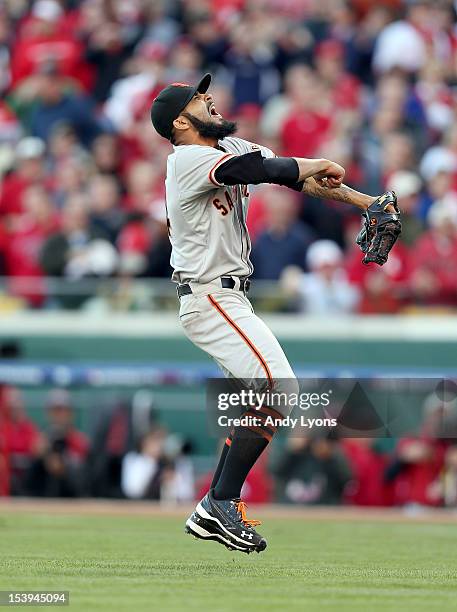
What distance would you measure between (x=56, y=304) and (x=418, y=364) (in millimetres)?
3586

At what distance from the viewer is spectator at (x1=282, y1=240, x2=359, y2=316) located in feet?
44.9

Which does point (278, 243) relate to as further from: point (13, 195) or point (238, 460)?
point (238, 460)

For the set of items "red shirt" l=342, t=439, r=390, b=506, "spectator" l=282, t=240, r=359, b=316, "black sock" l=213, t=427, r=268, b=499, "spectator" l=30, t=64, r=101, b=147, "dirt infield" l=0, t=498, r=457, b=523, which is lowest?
"dirt infield" l=0, t=498, r=457, b=523

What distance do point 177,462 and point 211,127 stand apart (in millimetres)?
7059

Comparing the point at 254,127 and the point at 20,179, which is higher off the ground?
the point at 254,127

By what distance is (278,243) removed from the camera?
14008 millimetres

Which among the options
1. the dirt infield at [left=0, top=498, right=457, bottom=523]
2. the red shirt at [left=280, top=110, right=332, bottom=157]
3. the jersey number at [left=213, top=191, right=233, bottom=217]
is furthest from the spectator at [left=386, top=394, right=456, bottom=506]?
the jersey number at [left=213, top=191, right=233, bottom=217]

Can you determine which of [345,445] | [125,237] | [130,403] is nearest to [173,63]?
[125,237]

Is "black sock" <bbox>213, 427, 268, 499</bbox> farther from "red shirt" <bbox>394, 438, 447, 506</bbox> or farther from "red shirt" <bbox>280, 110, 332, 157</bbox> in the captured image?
"red shirt" <bbox>280, 110, 332, 157</bbox>

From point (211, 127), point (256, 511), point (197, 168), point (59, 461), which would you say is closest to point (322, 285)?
point (256, 511)

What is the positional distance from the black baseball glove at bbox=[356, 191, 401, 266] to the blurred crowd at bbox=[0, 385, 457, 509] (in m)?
5.48

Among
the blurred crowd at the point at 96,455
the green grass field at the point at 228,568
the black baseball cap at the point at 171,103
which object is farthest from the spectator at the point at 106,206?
the black baseball cap at the point at 171,103

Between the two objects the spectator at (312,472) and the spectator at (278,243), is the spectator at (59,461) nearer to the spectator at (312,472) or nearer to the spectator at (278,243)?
the spectator at (312,472)

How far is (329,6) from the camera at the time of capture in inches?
666
